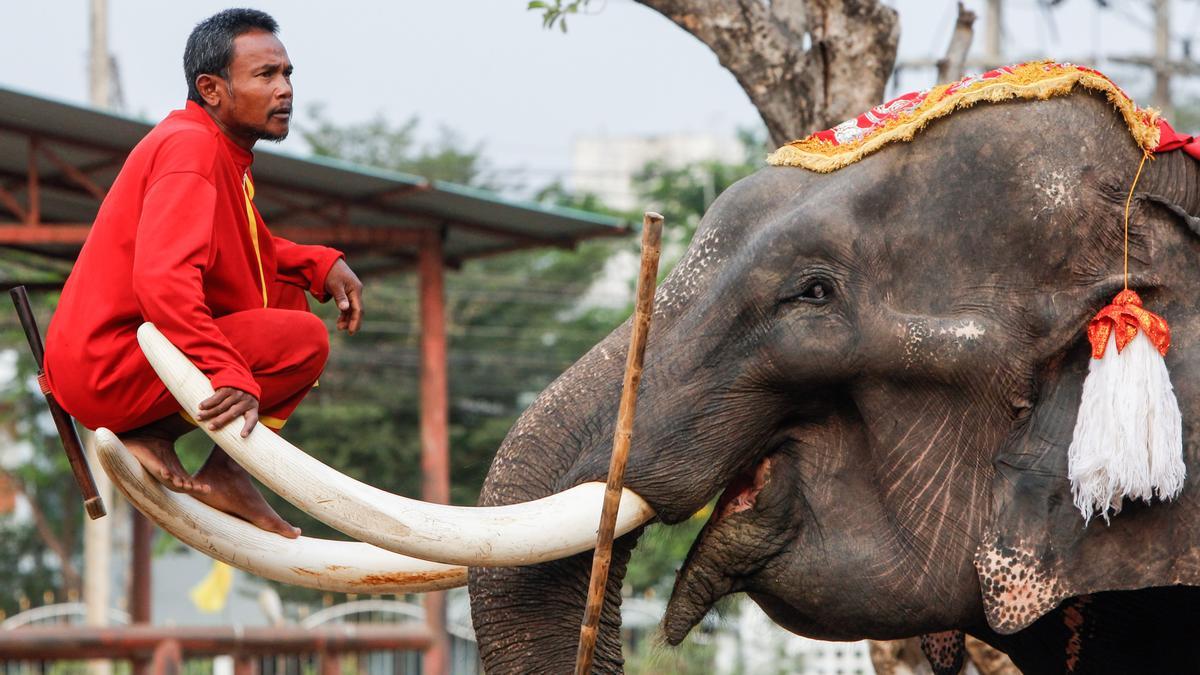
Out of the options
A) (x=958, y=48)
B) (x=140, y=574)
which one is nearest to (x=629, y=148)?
(x=140, y=574)

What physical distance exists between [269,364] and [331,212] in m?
8.76

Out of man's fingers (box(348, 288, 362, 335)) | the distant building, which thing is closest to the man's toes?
man's fingers (box(348, 288, 362, 335))

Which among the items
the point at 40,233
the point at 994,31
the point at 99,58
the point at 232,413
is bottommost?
the point at 232,413

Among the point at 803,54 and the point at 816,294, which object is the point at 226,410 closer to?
the point at 816,294

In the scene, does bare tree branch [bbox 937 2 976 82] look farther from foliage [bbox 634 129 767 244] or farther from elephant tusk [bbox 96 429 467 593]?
foliage [bbox 634 129 767 244]

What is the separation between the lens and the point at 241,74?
9.90 feet

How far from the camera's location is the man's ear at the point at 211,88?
3039 millimetres

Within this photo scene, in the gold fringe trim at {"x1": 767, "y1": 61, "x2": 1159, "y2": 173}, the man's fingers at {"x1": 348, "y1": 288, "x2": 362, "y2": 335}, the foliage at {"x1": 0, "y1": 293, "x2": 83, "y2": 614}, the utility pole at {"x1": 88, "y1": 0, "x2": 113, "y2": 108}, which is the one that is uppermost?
the utility pole at {"x1": 88, "y1": 0, "x2": 113, "y2": 108}

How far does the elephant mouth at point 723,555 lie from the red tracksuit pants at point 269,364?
786 millimetres

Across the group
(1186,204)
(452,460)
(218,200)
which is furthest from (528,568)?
(452,460)

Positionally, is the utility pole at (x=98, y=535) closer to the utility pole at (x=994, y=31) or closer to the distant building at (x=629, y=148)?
the utility pole at (x=994, y=31)

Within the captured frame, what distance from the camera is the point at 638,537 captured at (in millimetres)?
3203

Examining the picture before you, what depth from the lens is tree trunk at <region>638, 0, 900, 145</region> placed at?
476cm

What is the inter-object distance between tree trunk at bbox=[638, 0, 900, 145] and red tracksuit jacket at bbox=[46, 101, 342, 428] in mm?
2078
